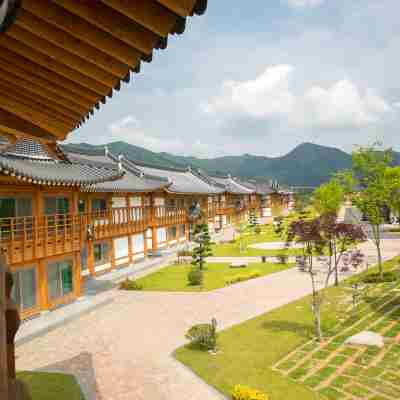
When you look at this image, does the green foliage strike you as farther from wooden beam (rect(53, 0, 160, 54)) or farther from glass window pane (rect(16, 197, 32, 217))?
wooden beam (rect(53, 0, 160, 54))

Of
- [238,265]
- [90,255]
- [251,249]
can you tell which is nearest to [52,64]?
[90,255]

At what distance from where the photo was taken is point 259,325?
626 inches

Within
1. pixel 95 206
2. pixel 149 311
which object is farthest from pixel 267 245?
pixel 149 311

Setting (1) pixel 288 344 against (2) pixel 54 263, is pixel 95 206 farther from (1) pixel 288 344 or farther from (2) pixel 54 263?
(1) pixel 288 344

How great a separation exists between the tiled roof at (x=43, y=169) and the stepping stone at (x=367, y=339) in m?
13.4

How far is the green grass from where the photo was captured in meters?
10.9

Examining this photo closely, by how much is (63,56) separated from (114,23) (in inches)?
24.5

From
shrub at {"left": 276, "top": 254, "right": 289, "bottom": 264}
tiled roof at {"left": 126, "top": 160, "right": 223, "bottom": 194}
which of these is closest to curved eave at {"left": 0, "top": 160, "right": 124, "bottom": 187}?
shrub at {"left": 276, "top": 254, "right": 289, "bottom": 264}

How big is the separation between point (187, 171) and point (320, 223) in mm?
42915

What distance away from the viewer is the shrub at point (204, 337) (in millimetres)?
13530

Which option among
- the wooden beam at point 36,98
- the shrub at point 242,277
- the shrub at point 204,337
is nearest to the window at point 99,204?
the shrub at point 242,277

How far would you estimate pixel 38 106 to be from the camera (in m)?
3.92

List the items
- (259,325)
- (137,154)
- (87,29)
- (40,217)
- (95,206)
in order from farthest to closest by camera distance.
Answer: (137,154)
(95,206)
(40,217)
(259,325)
(87,29)

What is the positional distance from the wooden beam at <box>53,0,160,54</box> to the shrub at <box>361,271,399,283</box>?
22323 mm
